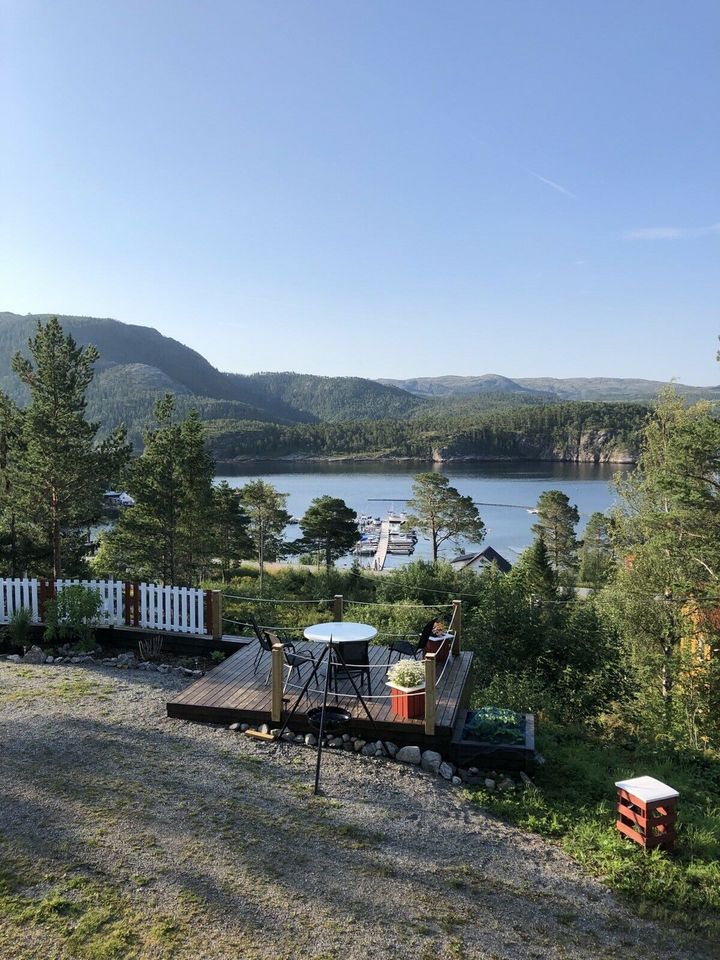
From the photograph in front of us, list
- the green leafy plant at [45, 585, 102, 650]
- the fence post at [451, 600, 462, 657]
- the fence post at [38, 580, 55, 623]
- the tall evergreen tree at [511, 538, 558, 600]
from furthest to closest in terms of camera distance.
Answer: the tall evergreen tree at [511, 538, 558, 600]
the fence post at [38, 580, 55, 623]
the green leafy plant at [45, 585, 102, 650]
the fence post at [451, 600, 462, 657]

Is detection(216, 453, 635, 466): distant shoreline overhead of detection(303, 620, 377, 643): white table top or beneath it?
beneath

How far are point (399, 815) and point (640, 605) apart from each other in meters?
13.7

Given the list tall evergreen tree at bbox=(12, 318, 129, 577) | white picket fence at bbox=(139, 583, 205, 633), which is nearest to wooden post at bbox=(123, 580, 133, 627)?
white picket fence at bbox=(139, 583, 205, 633)

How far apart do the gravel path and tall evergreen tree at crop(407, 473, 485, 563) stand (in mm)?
38414

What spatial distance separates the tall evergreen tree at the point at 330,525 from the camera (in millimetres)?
34375

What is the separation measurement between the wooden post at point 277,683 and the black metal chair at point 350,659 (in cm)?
69

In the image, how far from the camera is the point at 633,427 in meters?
112

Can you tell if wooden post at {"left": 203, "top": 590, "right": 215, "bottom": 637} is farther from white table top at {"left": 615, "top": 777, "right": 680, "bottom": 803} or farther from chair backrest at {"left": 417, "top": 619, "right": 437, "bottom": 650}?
white table top at {"left": 615, "top": 777, "right": 680, "bottom": 803}

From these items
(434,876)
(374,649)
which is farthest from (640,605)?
(434,876)

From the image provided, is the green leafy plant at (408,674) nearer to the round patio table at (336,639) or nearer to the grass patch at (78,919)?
the round patio table at (336,639)

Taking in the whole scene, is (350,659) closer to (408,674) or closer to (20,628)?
(408,674)

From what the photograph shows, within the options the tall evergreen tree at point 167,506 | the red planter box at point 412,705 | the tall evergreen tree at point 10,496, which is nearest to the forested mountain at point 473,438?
the tall evergreen tree at point 167,506

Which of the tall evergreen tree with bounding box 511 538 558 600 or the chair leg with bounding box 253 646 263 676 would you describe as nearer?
the chair leg with bounding box 253 646 263 676

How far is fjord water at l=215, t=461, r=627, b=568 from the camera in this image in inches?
2596
